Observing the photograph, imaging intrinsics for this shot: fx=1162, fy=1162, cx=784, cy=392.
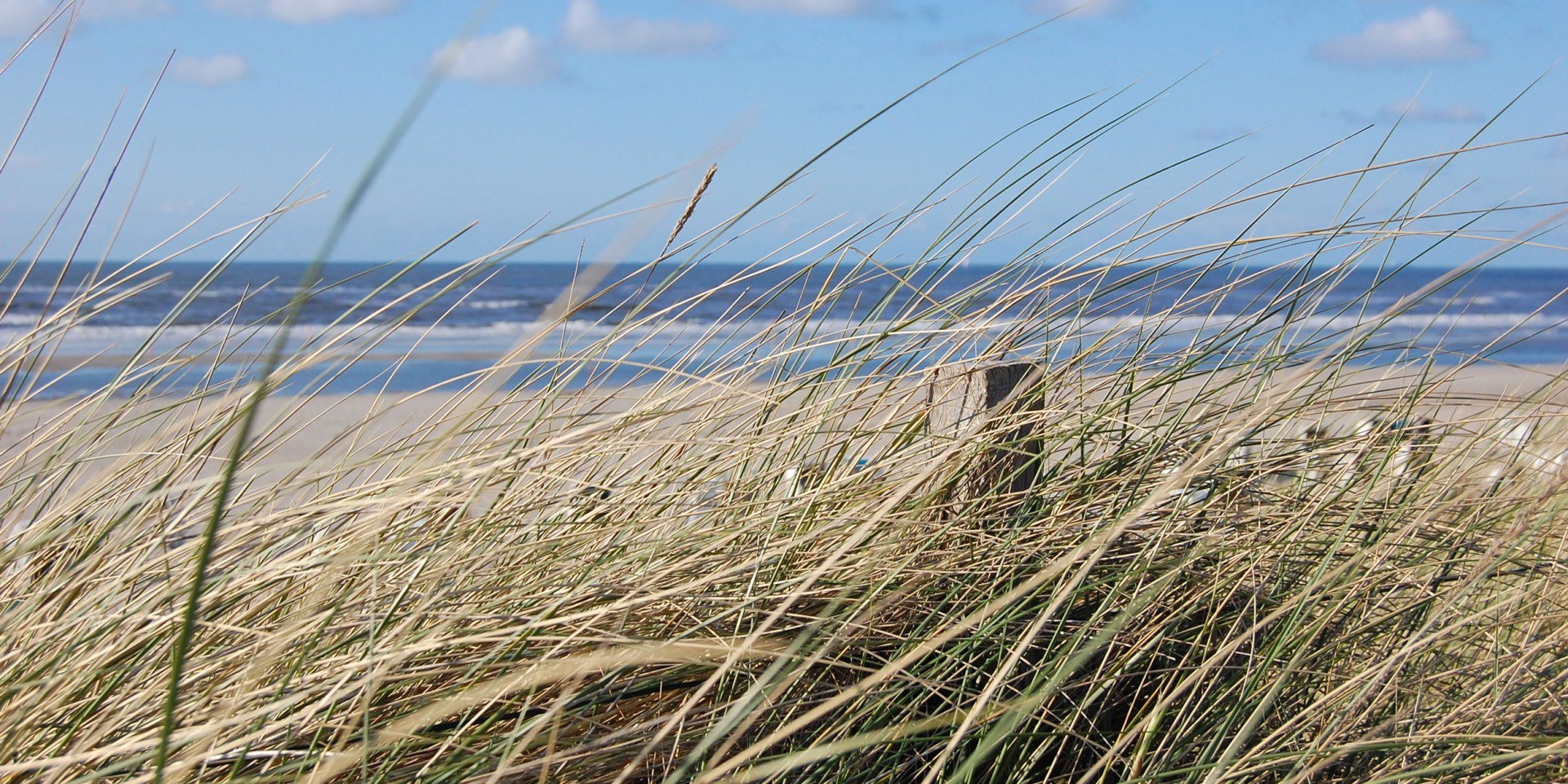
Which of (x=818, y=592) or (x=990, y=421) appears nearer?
(x=818, y=592)

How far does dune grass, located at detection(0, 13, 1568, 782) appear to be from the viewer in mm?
1140

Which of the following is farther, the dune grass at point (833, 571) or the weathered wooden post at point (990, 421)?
the weathered wooden post at point (990, 421)

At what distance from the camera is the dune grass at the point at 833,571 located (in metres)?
1.14

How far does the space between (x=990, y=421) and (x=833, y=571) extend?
291 millimetres

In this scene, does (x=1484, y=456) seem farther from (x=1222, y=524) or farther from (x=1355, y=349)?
(x=1222, y=524)

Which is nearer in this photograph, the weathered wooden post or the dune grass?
the dune grass

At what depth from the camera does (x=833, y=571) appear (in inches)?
55.1

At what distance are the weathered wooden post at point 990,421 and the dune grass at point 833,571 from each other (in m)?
0.01

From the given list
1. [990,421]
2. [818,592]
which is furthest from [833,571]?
[990,421]

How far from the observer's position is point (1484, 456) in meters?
1.75

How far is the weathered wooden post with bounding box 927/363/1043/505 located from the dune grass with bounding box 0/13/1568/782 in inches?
0.6

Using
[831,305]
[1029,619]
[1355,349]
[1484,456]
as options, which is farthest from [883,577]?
[1484,456]

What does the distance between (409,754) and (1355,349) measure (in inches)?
49.8

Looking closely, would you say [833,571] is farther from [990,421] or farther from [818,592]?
[990,421]
